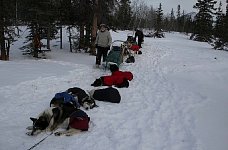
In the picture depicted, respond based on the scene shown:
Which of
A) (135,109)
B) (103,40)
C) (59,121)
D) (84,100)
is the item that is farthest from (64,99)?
(103,40)

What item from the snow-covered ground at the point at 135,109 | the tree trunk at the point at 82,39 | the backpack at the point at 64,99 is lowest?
the snow-covered ground at the point at 135,109

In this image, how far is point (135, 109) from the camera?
801cm

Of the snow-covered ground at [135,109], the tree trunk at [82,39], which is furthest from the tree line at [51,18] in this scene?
the snow-covered ground at [135,109]

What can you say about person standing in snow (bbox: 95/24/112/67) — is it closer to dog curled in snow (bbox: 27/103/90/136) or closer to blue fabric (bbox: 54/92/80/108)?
blue fabric (bbox: 54/92/80/108)

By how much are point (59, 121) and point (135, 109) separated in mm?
2370

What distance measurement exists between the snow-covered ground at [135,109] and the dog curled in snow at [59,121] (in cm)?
14

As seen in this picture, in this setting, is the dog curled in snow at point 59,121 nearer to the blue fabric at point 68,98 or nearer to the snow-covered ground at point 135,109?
the snow-covered ground at point 135,109

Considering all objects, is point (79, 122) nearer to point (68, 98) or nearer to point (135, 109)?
point (68, 98)

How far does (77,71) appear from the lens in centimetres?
1272

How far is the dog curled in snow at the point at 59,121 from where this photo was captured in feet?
19.8

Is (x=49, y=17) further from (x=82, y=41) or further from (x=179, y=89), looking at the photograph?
(x=179, y=89)

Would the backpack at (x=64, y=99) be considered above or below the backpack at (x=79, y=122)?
above

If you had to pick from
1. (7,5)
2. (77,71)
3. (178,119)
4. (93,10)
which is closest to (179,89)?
(178,119)

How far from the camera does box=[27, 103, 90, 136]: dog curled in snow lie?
6.05 meters
